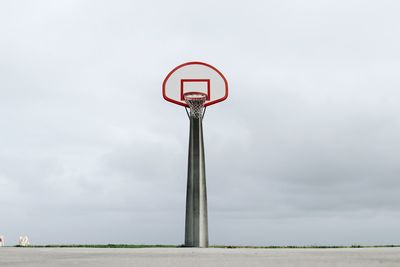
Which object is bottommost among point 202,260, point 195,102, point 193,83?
point 202,260

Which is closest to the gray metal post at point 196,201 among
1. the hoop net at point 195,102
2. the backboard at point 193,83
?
the hoop net at point 195,102

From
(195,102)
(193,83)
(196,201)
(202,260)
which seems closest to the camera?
(202,260)

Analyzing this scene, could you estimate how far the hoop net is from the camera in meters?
33.2

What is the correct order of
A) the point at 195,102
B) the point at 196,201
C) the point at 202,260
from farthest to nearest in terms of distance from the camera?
the point at 195,102 → the point at 196,201 → the point at 202,260

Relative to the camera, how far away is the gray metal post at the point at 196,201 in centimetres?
3148

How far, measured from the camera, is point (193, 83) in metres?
34.2

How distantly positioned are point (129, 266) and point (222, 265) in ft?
8.04

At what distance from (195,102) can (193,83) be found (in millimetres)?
1524

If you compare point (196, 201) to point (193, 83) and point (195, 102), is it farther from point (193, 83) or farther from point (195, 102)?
point (193, 83)

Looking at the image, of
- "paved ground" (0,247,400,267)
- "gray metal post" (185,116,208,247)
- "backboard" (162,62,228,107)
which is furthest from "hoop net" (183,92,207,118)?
"paved ground" (0,247,400,267)

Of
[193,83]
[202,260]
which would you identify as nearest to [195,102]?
[193,83]

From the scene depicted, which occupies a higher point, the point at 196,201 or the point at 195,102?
the point at 195,102

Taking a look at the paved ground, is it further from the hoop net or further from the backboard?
the backboard

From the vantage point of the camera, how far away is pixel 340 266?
1289 cm
